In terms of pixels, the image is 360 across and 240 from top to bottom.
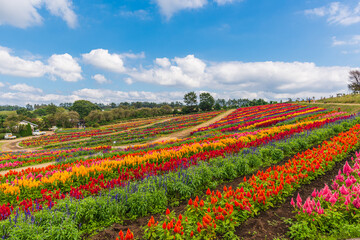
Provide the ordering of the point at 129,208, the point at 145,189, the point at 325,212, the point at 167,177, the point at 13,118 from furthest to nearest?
the point at 13,118 → the point at 167,177 → the point at 145,189 → the point at 129,208 → the point at 325,212

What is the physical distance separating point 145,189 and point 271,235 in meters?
2.95

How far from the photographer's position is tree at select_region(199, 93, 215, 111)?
81.1 m

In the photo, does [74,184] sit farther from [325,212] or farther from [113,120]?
[113,120]

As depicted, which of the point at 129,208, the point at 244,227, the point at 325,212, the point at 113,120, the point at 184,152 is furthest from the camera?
the point at 113,120

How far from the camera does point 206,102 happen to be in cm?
8125

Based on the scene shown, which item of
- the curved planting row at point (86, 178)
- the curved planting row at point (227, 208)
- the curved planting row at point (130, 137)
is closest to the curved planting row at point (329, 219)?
the curved planting row at point (227, 208)

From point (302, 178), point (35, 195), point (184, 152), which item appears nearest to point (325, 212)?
point (302, 178)

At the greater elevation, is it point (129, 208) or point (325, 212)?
point (325, 212)

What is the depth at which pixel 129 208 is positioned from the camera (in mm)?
4164

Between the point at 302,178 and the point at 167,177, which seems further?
the point at 167,177

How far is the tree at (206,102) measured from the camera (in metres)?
81.1

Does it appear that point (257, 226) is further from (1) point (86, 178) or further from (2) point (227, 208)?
(1) point (86, 178)

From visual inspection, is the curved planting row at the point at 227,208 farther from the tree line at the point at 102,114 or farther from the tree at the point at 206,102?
the tree at the point at 206,102

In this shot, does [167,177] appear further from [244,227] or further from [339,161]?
[339,161]
